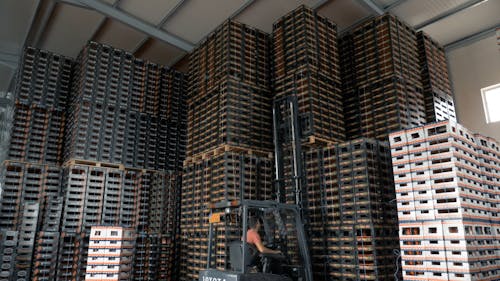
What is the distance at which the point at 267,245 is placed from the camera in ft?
17.4

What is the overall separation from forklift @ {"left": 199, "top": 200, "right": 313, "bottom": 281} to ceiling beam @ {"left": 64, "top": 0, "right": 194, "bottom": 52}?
21.2 ft

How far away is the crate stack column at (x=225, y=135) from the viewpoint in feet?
23.0

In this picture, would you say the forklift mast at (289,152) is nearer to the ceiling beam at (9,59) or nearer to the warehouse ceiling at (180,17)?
the warehouse ceiling at (180,17)

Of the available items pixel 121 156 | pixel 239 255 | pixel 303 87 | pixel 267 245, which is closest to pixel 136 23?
pixel 121 156

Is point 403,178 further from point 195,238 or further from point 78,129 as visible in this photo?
point 78,129

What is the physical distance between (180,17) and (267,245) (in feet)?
23.2

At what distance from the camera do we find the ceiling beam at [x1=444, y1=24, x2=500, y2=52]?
10022 millimetres

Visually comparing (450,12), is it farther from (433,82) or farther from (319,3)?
(319,3)

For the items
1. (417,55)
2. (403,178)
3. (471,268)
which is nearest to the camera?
(471,268)

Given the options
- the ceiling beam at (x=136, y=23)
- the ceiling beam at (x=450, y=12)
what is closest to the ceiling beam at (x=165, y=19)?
the ceiling beam at (x=136, y=23)

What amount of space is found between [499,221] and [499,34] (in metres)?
3.35

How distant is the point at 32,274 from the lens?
25.4ft

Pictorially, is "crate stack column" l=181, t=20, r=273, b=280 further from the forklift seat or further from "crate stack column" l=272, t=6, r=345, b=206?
the forklift seat

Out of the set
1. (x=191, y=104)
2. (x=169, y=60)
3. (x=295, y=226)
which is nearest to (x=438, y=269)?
(x=295, y=226)
